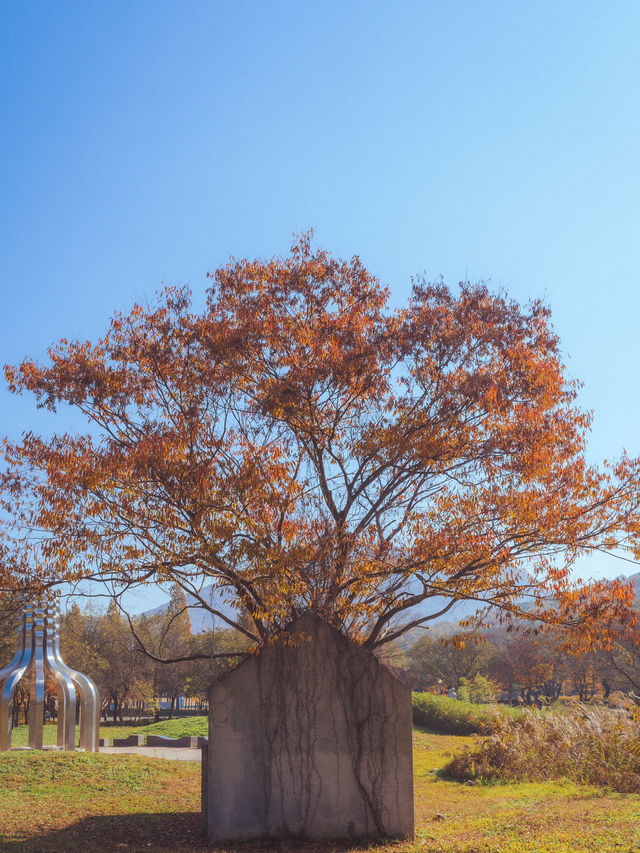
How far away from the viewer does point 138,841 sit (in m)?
9.28

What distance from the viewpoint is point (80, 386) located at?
35.2 feet

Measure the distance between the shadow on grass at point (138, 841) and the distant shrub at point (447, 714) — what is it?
56.6 feet

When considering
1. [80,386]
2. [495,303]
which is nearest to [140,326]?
[80,386]

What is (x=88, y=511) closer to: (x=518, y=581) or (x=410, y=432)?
(x=410, y=432)

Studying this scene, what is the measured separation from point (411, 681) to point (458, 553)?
131ft

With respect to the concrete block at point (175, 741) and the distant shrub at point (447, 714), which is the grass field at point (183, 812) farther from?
the distant shrub at point (447, 714)

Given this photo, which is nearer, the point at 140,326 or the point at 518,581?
the point at 518,581

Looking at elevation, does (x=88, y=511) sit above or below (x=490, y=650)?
above

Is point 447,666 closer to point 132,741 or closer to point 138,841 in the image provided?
point 132,741

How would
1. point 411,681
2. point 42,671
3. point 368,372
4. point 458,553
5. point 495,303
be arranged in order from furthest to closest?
point 411,681 < point 42,671 < point 495,303 < point 368,372 < point 458,553

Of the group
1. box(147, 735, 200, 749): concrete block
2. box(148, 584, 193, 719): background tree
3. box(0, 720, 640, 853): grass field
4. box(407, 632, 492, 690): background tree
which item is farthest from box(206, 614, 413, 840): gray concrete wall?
box(407, 632, 492, 690): background tree

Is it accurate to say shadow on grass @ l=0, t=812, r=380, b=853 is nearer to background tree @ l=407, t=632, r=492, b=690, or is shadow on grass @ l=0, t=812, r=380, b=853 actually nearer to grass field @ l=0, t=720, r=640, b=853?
grass field @ l=0, t=720, r=640, b=853

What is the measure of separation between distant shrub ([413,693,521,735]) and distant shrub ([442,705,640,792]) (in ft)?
31.9

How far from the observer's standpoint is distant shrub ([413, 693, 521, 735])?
25922mm
